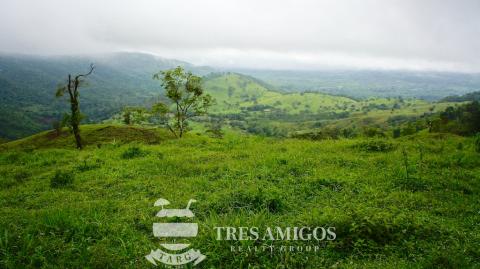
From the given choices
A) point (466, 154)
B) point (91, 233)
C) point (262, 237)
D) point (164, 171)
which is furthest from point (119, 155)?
point (466, 154)

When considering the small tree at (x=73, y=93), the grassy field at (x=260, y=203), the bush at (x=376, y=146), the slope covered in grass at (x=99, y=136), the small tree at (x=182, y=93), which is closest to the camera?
the grassy field at (x=260, y=203)

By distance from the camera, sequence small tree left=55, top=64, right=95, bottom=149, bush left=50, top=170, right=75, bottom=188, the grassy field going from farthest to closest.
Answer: small tree left=55, top=64, right=95, bottom=149 < bush left=50, top=170, right=75, bottom=188 < the grassy field

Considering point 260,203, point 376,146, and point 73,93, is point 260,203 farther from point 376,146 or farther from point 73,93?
point 73,93

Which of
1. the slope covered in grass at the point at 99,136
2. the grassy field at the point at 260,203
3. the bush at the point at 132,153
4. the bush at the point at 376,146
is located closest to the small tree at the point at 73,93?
the grassy field at the point at 260,203

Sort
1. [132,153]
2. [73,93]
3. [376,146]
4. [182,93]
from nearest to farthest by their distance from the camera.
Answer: [376,146]
[132,153]
[73,93]
[182,93]

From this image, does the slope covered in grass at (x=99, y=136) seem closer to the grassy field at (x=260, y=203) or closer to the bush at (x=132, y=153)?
the bush at (x=132, y=153)

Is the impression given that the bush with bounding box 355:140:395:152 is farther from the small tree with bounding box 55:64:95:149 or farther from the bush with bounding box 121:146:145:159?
the small tree with bounding box 55:64:95:149

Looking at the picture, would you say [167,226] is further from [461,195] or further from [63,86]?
[63,86]

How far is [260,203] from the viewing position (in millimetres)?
10125

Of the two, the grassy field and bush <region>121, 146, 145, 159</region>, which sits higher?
the grassy field

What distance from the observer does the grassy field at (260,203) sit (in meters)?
7.30

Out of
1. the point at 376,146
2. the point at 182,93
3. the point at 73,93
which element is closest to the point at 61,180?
the point at 376,146

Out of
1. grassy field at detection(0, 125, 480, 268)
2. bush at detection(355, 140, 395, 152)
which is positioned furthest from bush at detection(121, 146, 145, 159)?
bush at detection(355, 140, 395, 152)

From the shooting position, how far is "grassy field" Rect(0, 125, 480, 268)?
7297 millimetres
